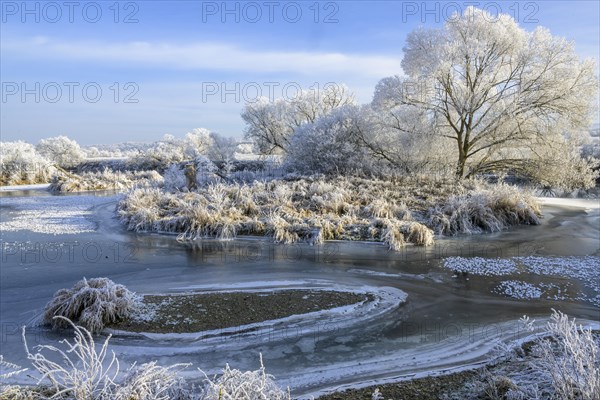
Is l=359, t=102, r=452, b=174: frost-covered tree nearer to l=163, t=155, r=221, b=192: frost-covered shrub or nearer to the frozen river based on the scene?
the frozen river

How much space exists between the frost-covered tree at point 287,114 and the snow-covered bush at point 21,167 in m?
15.8

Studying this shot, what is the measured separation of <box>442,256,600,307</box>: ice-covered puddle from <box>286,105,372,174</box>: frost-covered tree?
11062 mm

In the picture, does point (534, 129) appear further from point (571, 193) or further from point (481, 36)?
point (571, 193)

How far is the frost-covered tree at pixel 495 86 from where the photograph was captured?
17297mm

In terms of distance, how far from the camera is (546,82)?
1734cm

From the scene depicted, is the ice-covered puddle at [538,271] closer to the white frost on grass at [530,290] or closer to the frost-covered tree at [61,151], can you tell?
the white frost on grass at [530,290]

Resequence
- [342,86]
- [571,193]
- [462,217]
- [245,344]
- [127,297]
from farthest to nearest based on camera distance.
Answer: [342,86]
[571,193]
[462,217]
[127,297]
[245,344]

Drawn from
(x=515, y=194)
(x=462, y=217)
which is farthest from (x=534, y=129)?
(x=462, y=217)

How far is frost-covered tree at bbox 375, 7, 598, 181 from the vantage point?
17297 millimetres

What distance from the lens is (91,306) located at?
17.6 ft

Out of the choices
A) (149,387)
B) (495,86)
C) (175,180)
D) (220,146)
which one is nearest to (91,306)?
(149,387)

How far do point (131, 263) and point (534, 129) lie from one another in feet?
55.6

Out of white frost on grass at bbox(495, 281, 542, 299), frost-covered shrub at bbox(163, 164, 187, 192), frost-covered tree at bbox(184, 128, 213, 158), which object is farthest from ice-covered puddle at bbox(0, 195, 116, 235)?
frost-covered tree at bbox(184, 128, 213, 158)

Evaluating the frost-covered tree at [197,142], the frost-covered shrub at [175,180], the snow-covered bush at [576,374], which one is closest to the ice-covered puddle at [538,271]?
the snow-covered bush at [576,374]
